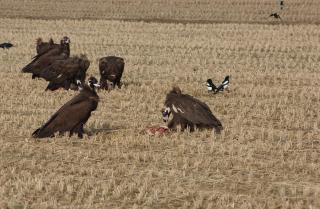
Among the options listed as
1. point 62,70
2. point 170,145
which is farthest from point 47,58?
point 170,145

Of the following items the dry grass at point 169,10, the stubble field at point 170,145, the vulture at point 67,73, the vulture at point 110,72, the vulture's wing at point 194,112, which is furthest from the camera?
the dry grass at point 169,10

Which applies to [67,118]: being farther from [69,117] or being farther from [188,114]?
[188,114]

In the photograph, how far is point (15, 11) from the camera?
184 ft

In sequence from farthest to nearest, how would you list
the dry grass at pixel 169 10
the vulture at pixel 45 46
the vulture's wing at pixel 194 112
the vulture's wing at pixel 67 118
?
the dry grass at pixel 169 10 → the vulture at pixel 45 46 → the vulture's wing at pixel 194 112 → the vulture's wing at pixel 67 118

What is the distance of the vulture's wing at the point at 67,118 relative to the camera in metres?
13.3

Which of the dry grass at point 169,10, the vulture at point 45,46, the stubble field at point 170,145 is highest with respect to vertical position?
the dry grass at point 169,10

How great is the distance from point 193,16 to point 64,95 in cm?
3486

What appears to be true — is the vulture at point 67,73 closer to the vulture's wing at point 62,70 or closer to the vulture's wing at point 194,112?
the vulture's wing at point 62,70

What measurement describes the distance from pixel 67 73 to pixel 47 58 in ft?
8.34

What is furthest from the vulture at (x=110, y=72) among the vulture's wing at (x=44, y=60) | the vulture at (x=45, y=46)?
the vulture at (x=45, y=46)

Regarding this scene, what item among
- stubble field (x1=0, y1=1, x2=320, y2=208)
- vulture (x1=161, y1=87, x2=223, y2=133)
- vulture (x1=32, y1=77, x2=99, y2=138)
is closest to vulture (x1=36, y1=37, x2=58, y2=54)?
stubble field (x1=0, y1=1, x2=320, y2=208)

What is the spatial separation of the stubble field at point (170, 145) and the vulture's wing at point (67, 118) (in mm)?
224

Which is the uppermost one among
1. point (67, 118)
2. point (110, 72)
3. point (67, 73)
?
point (110, 72)

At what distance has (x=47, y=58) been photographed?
22234 mm
